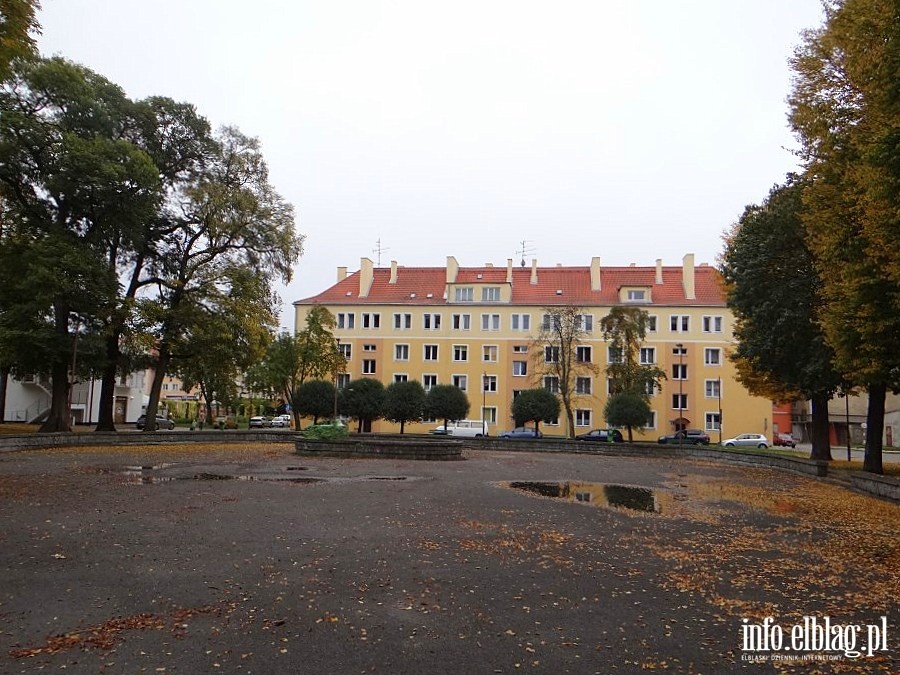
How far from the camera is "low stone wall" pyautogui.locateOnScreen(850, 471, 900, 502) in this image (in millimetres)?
17328

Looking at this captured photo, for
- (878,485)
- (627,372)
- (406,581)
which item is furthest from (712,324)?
(406,581)

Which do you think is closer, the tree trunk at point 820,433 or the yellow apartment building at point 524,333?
the tree trunk at point 820,433

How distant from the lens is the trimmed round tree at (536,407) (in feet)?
176

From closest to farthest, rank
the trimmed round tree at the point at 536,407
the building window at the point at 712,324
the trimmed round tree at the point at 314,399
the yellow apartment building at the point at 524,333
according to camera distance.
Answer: the trimmed round tree at the point at 314,399 → the trimmed round tree at the point at 536,407 → the yellow apartment building at the point at 524,333 → the building window at the point at 712,324

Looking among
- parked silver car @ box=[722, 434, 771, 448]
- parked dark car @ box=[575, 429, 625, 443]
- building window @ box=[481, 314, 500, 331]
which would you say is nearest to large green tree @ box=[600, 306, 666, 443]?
parked dark car @ box=[575, 429, 625, 443]

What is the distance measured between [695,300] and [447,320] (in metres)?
23.6

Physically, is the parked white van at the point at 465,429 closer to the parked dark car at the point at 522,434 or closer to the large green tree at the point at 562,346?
the parked dark car at the point at 522,434

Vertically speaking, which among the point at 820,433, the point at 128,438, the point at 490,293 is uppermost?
the point at 490,293

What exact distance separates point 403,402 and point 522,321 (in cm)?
1879

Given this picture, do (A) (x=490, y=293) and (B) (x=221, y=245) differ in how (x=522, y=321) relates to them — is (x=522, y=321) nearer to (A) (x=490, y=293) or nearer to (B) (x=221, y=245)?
(A) (x=490, y=293)

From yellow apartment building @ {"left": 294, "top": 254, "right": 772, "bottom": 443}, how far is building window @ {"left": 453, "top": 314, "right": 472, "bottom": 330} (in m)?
0.10

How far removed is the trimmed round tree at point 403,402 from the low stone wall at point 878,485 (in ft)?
112

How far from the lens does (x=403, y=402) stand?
51594mm

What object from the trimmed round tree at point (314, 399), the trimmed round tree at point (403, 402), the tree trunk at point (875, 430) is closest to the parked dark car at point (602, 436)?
the trimmed round tree at point (403, 402)
